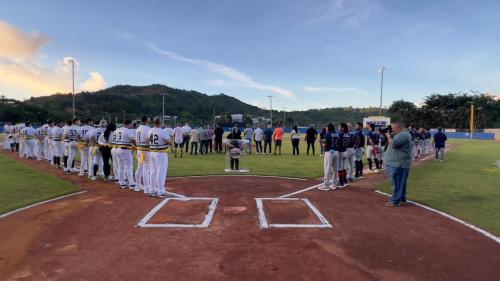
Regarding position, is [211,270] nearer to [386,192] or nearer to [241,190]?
[241,190]

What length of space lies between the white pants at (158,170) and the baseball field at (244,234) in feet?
1.42

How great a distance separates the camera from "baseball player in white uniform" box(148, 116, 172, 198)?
9320 millimetres

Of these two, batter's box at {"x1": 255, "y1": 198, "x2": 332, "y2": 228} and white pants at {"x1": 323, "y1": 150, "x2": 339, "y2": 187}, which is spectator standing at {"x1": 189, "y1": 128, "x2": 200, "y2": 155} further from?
batter's box at {"x1": 255, "y1": 198, "x2": 332, "y2": 228}

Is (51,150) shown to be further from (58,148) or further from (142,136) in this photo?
(142,136)

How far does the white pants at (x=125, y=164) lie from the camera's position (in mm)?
10477

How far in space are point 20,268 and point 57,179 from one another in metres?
8.09

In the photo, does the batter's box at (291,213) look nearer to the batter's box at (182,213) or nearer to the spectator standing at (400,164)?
the batter's box at (182,213)

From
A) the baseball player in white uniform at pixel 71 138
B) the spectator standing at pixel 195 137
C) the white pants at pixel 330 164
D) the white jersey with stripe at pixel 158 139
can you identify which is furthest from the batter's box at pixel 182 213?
the spectator standing at pixel 195 137

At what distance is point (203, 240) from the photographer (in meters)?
6.08

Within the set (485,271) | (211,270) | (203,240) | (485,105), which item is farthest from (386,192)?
(485,105)

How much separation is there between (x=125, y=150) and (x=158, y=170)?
Result: 1706 millimetres

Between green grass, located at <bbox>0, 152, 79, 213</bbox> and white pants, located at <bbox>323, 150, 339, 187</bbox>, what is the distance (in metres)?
7.41

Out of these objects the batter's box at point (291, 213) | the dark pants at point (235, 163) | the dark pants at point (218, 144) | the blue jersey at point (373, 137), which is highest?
the blue jersey at point (373, 137)

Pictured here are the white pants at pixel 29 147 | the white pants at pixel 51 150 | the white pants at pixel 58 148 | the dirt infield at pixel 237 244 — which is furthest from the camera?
the white pants at pixel 29 147
